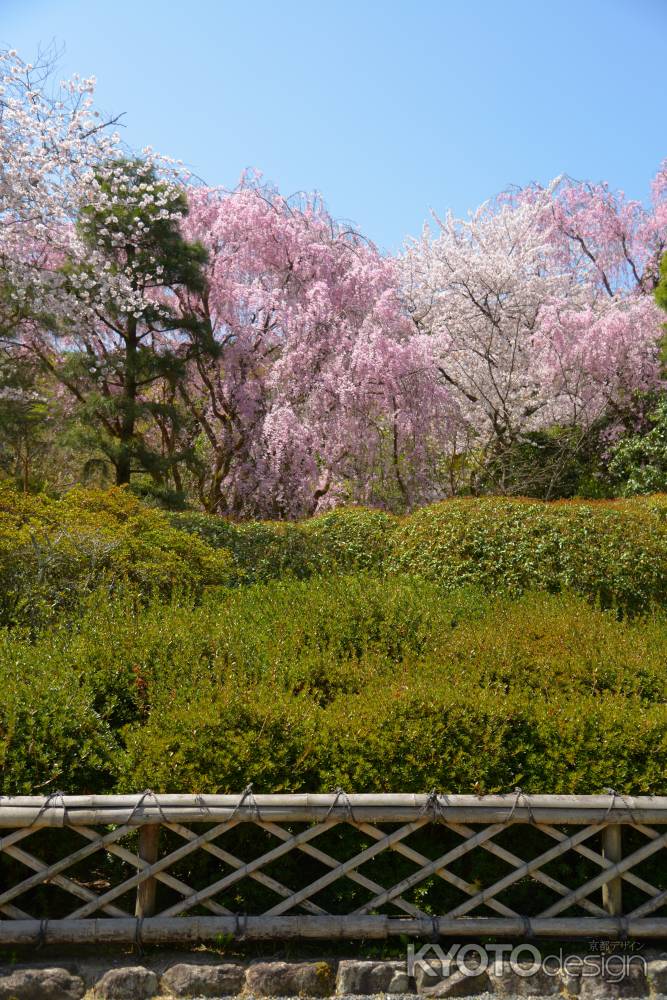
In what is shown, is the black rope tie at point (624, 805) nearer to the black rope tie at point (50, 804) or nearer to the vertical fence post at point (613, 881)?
the vertical fence post at point (613, 881)

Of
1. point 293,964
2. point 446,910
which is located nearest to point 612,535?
point 446,910

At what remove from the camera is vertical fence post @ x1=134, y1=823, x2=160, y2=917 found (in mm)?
3557

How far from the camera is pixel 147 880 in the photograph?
11.7ft

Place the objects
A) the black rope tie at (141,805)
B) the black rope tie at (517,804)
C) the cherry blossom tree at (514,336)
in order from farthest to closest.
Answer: the cherry blossom tree at (514,336) → the black rope tie at (517,804) → the black rope tie at (141,805)

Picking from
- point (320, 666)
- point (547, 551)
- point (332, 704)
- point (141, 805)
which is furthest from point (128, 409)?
point (141, 805)

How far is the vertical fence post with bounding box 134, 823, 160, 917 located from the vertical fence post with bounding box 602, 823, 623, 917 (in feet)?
6.21

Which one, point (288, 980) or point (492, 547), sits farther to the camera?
point (492, 547)

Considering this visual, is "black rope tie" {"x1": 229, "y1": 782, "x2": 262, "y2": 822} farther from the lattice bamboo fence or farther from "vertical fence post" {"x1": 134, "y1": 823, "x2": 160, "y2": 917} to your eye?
"vertical fence post" {"x1": 134, "y1": 823, "x2": 160, "y2": 917}

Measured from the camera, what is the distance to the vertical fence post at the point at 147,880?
356cm

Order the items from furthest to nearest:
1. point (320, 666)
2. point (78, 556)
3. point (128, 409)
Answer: point (128, 409) < point (78, 556) < point (320, 666)

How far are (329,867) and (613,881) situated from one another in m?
1.20

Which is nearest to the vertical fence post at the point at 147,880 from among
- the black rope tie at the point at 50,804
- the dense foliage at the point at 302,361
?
the black rope tie at the point at 50,804


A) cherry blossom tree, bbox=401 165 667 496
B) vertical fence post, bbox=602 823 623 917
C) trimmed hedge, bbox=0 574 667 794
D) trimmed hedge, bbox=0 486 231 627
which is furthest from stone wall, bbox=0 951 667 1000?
cherry blossom tree, bbox=401 165 667 496

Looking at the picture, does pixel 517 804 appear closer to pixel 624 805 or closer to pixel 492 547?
pixel 624 805
